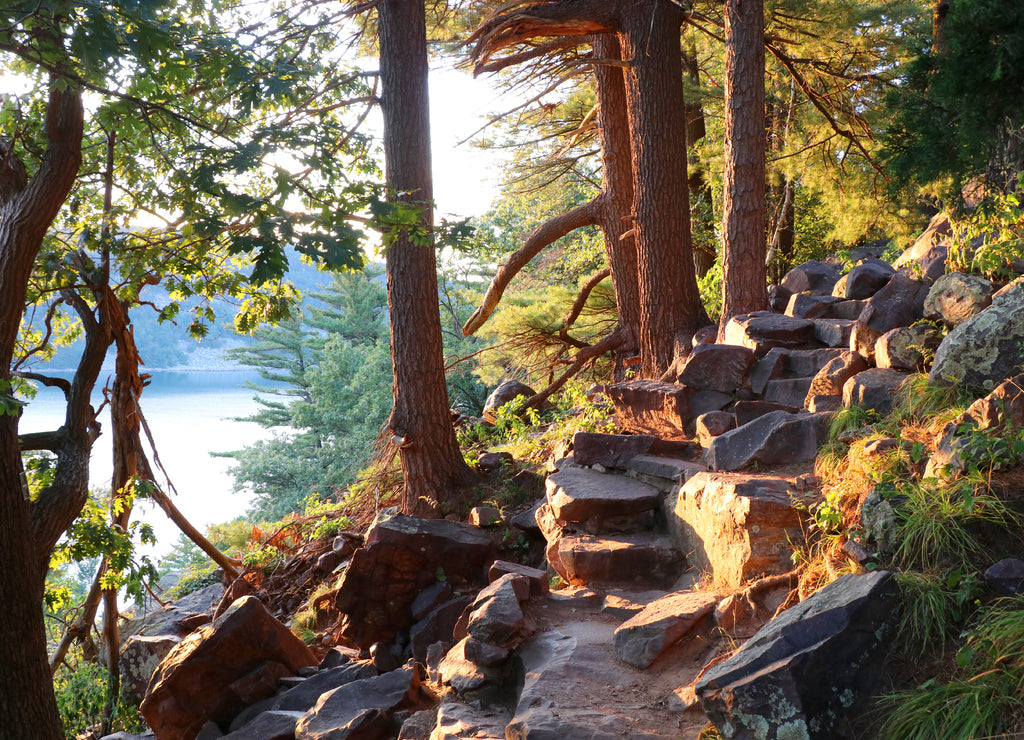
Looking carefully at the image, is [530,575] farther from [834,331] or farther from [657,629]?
[834,331]

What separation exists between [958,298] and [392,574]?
14.9 feet

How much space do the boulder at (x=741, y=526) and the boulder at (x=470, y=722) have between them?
4.83 ft

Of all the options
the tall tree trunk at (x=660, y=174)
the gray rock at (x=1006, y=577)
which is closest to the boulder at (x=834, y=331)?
the tall tree trunk at (x=660, y=174)

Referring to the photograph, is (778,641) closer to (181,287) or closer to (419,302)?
(419,302)

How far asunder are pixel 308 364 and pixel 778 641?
24802 millimetres

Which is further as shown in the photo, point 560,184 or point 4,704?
point 560,184

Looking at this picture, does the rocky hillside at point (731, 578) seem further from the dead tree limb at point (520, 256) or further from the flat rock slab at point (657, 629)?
the dead tree limb at point (520, 256)

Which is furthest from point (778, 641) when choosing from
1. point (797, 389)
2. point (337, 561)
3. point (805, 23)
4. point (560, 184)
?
point (560, 184)

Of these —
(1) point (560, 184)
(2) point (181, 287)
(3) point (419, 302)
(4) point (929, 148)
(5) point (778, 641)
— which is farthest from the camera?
(1) point (560, 184)

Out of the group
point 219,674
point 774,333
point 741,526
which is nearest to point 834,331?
point 774,333

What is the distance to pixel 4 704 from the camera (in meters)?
4.73

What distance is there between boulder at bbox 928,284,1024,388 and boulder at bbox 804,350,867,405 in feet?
3.35

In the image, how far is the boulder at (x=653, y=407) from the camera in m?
6.03

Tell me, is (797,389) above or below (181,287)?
below
